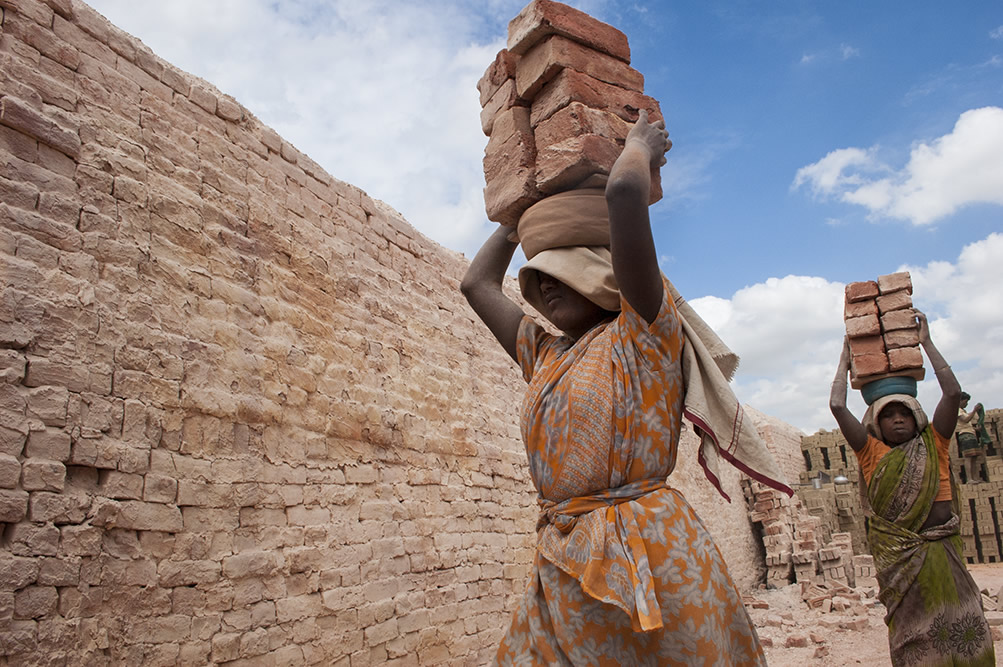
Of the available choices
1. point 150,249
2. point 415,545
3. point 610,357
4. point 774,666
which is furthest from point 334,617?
point 774,666

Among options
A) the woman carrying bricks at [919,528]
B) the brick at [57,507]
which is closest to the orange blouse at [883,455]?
the woman carrying bricks at [919,528]

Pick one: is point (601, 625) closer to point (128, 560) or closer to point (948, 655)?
point (128, 560)

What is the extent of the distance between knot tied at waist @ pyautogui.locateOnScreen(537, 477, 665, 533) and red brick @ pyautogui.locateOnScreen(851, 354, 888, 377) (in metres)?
4.42

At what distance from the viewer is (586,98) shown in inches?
97.3

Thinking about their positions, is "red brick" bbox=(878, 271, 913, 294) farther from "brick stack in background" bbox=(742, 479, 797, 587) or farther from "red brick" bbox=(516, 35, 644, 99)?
"brick stack in background" bbox=(742, 479, 797, 587)

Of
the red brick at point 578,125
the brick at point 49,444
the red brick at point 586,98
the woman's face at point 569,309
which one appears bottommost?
the brick at point 49,444

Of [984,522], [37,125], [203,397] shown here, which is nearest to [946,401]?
[203,397]

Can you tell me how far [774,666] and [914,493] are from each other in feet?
13.0

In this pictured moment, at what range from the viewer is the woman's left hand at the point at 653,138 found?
2150 millimetres

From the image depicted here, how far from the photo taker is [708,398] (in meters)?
2.04

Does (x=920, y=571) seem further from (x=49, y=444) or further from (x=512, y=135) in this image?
(x=49, y=444)

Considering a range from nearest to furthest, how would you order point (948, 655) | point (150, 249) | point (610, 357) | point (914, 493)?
1. point (610, 357)
2. point (150, 249)
3. point (948, 655)
4. point (914, 493)

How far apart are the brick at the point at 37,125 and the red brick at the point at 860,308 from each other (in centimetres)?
549

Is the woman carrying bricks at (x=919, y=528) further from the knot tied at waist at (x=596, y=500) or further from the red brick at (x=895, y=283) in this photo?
the knot tied at waist at (x=596, y=500)
